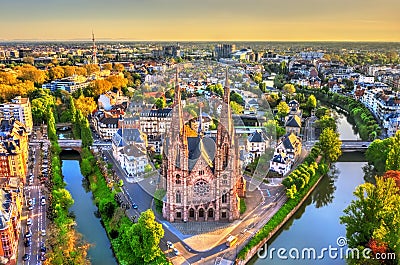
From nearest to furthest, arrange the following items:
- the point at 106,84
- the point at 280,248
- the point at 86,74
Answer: the point at 280,248, the point at 106,84, the point at 86,74

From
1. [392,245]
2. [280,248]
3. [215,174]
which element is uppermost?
[215,174]

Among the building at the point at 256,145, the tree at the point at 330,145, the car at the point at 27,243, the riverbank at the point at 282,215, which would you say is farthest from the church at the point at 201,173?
the tree at the point at 330,145

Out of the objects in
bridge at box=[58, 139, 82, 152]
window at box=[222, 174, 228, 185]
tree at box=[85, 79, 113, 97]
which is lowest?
bridge at box=[58, 139, 82, 152]

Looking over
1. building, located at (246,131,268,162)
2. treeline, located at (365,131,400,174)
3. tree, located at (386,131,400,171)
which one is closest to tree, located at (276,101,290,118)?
building, located at (246,131,268,162)

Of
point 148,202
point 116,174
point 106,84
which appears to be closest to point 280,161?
point 148,202

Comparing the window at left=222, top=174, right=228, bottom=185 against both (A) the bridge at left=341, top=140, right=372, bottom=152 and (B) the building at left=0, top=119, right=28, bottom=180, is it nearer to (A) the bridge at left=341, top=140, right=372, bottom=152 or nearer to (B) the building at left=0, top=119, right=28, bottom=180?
(B) the building at left=0, top=119, right=28, bottom=180

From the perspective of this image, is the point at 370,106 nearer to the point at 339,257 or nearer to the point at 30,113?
the point at 339,257

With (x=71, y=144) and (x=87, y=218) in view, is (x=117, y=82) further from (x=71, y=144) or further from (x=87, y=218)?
(x=87, y=218)
